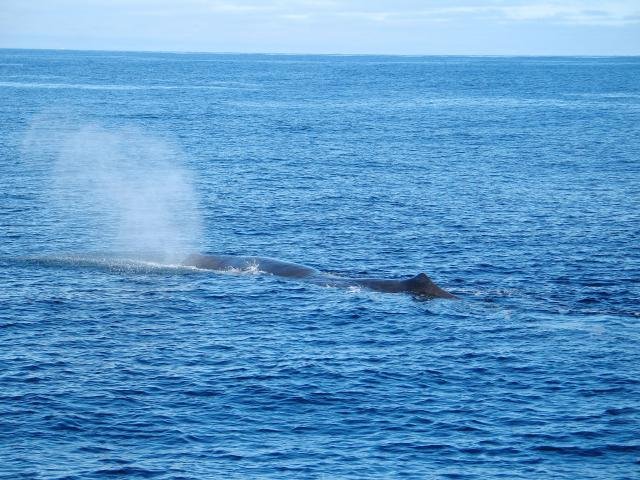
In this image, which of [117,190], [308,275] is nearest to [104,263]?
[308,275]

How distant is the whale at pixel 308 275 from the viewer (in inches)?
2534

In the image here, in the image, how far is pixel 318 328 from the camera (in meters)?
58.2

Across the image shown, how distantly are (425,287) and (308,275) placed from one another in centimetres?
990

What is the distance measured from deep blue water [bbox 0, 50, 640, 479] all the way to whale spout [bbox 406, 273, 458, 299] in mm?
1275

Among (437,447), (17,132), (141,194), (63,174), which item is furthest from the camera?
(17,132)

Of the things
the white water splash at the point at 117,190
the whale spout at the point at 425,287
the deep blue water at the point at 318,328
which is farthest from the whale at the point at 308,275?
the white water splash at the point at 117,190

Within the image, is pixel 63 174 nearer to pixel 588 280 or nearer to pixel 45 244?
pixel 45 244

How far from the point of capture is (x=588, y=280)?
68.6 metres

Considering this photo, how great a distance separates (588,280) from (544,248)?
34.7 feet

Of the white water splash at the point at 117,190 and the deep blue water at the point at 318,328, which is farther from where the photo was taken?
the white water splash at the point at 117,190

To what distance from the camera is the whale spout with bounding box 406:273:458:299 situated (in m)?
64.0

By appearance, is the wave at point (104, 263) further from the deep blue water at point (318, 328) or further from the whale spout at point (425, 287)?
the whale spout at point (425, 287)

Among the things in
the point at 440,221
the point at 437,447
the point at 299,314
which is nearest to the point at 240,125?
the point at 440,221

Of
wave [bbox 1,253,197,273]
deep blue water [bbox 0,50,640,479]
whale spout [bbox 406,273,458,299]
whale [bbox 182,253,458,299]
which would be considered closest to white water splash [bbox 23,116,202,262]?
deep blue water [bbox 0,50,640,479]
